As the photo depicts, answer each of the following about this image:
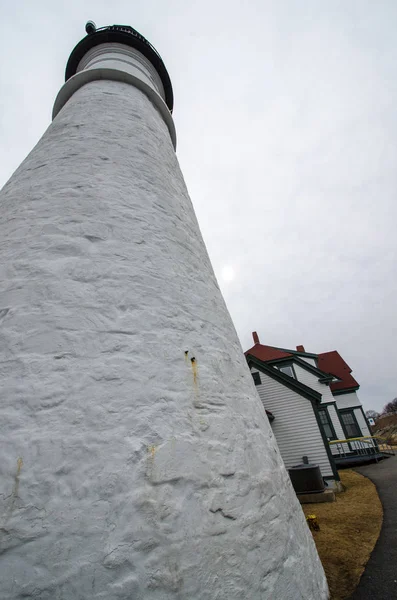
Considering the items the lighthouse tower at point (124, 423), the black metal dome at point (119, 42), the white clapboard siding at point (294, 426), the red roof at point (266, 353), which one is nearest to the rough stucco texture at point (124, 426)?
the lighthouse tower at point (124, 423)

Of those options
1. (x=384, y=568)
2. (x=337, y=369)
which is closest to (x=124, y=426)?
(x=384, y=568)

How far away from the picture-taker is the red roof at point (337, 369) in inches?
851

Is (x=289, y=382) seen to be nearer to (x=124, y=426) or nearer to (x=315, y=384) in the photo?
(x=315, y=384)

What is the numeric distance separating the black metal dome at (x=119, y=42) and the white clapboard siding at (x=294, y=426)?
12.1m

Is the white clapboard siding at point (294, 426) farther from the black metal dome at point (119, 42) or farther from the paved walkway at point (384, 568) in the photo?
the black metal dome at point (119, 42)

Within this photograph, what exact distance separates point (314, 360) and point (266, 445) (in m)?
21.6

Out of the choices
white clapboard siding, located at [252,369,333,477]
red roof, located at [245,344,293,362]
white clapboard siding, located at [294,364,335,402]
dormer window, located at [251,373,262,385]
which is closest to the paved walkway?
white clapboard siding, located at [252,369,333,477]

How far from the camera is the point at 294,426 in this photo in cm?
1112

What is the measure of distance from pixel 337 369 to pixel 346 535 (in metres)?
20.7

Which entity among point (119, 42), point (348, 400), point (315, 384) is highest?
point (119, 42)

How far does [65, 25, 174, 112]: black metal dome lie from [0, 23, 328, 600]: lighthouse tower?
7.74 meters

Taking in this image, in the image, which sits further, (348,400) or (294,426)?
(348,400)

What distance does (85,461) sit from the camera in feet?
4.35

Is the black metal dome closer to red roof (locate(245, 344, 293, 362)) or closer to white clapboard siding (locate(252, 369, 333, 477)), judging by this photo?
white clapboard siding (locate(252, 369, 333, 477))
